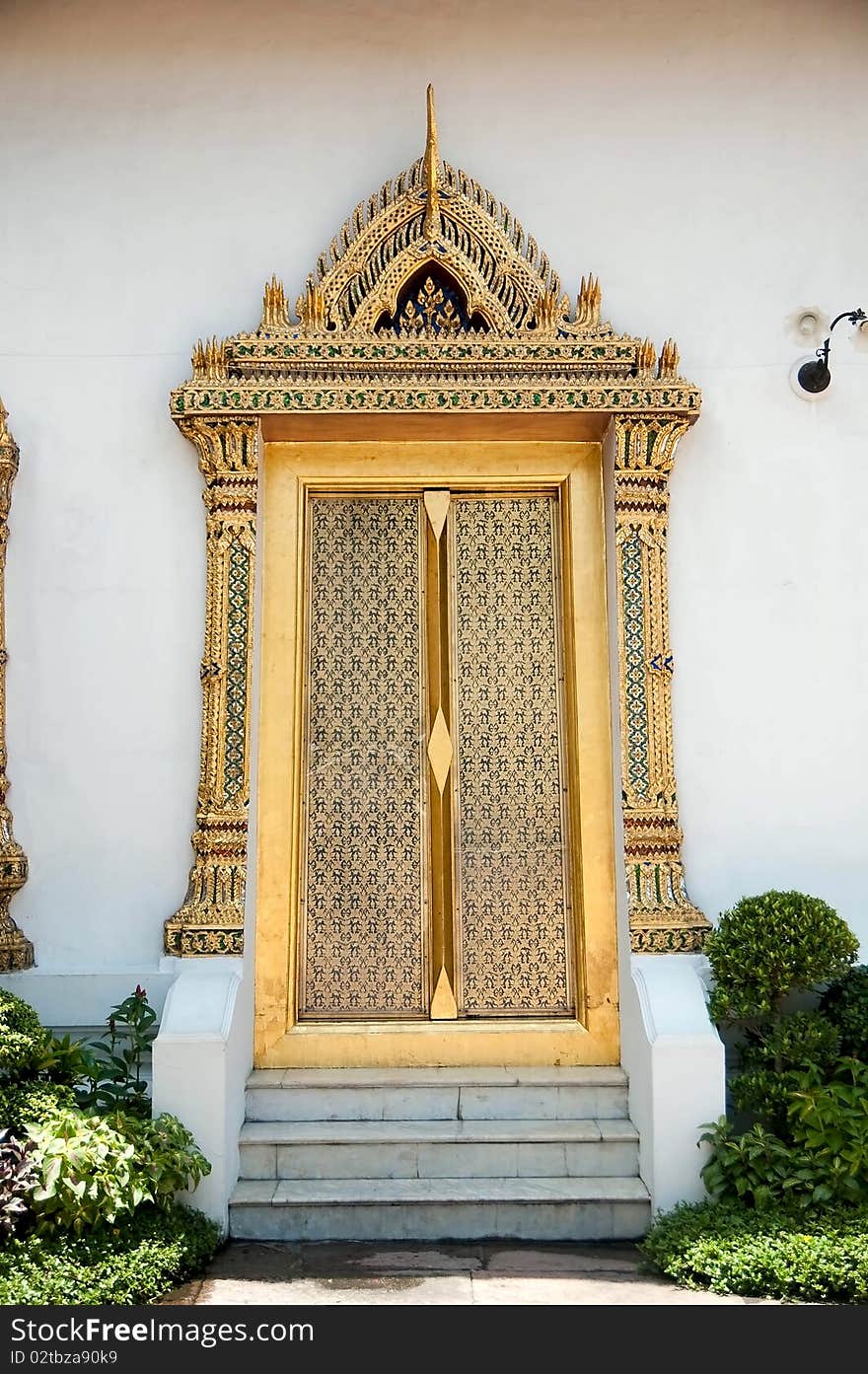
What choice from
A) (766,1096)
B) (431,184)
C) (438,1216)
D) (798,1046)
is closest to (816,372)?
(431,184)

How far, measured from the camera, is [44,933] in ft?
16.4

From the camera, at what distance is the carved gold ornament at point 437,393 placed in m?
4.95

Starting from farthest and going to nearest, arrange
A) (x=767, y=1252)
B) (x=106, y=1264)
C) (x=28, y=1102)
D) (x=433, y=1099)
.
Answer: (x=433, y=1099)
(x=28, y=1102)
(x=767, y=1252)
(x=106, y=1264)

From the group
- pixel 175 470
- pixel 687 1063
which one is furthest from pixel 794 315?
pixel 687 1063

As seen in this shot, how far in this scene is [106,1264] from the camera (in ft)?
12.1

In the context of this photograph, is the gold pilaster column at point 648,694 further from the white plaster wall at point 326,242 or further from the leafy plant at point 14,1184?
the leafy plant at point 14,1184

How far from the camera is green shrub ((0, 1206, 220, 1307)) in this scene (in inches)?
140

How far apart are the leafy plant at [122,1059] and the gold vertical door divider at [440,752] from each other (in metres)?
1.15

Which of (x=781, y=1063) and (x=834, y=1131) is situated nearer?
(x=834, y=1131)

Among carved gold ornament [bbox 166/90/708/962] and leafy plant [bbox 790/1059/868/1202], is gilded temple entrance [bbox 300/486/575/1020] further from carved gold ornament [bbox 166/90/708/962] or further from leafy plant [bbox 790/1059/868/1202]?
leafy plant [bbox 790/1059/868/1202]

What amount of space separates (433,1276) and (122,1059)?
154cm

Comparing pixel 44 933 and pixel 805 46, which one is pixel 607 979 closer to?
pixel 44 933

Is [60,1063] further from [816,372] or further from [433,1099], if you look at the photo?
[816,372]
